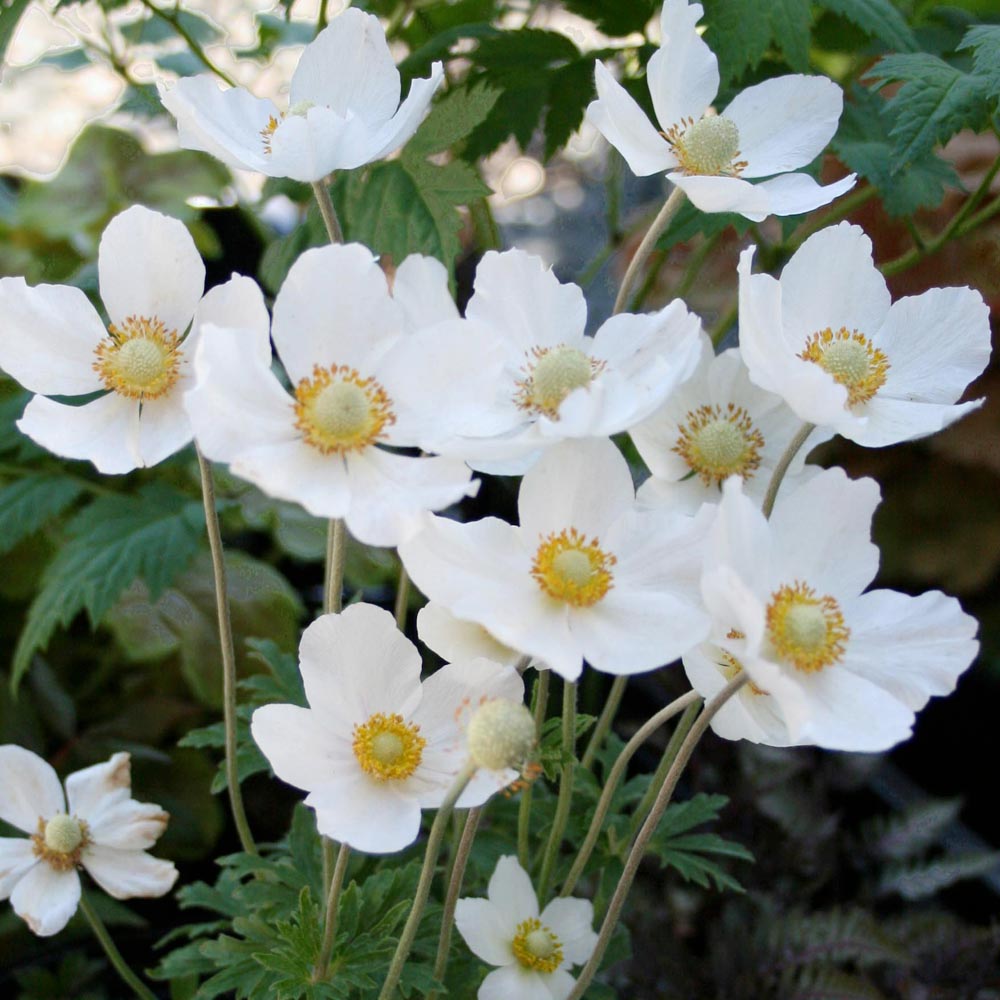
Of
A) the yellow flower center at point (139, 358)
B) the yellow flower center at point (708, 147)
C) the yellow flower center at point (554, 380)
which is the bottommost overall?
the yellow flower center at point (139, 358)

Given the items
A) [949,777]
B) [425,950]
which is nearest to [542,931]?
[425,950]

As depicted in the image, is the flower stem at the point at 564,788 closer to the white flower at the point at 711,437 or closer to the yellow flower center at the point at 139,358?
the white flower at the point at 711,437

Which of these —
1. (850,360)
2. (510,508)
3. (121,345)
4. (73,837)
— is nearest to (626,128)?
(850,360)

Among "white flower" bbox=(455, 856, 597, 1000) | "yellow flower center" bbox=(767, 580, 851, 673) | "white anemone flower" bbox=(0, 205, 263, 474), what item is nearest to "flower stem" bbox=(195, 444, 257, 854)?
"white anemone flower" bbox=(0, 205, 263, 474)

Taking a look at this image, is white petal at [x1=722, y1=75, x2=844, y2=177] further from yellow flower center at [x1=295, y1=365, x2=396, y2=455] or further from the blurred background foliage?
yellow flower center at [x1=295, y1=365, x2=396, y2=455]

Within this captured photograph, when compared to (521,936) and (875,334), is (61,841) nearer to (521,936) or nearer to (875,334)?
(521,936)

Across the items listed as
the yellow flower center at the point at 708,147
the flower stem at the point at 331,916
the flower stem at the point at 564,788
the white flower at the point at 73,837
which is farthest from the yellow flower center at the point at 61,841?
the yellow flower center at the point at 708,147

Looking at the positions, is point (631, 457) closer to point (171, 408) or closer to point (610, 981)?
point (171, 408)
